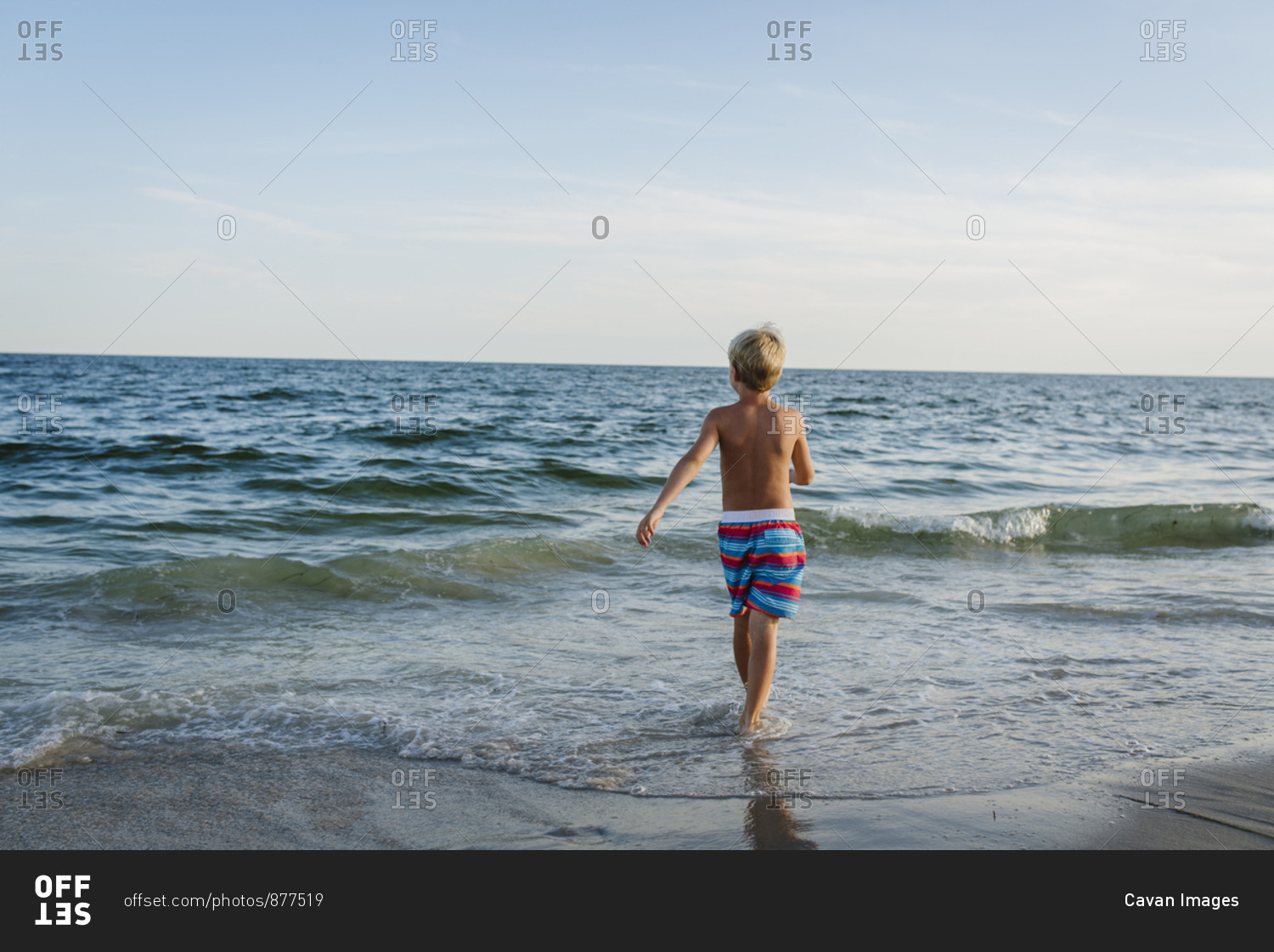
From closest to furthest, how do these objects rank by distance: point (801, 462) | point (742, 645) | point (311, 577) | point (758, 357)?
point (758, 357) → point (801, 462) → point (742, 645) → point (311, 577)

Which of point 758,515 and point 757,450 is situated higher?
point 757,450

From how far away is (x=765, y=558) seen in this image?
391 centimetres

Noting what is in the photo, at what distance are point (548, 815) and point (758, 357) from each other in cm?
210

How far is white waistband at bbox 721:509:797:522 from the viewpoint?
393 cm

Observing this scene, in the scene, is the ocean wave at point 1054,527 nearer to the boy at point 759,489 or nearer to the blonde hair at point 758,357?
the boy at point 759,489

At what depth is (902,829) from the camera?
300cm

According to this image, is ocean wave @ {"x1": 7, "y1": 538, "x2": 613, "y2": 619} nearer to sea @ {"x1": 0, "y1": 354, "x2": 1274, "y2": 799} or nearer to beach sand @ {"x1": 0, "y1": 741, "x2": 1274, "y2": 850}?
sea @ {"x1": 0, "y1": 354, "x2": 1274, "y2": 799}

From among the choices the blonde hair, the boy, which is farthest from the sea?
the blonde hair

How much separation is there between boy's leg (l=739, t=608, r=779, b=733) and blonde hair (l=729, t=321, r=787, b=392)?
1.04 metres

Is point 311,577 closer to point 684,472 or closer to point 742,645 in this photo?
point 742,645
